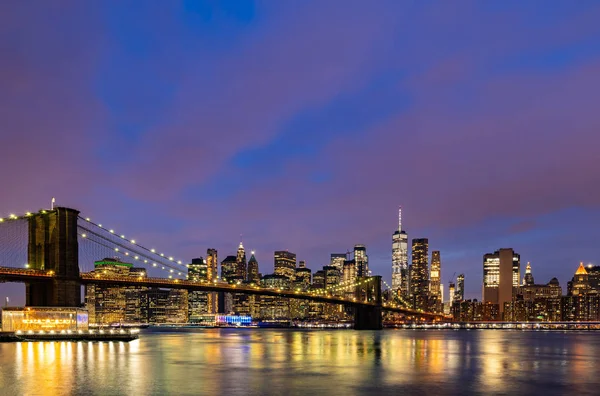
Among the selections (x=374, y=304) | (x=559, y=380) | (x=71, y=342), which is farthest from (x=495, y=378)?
(x=374, y=304)

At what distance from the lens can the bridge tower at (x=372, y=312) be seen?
482ft

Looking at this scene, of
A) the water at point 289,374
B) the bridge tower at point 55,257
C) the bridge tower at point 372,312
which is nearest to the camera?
the water at point 289,374

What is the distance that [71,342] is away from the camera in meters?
80.8

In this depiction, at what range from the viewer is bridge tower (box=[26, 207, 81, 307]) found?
8125 cm

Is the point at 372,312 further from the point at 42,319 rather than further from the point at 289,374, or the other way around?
the point at 289,374

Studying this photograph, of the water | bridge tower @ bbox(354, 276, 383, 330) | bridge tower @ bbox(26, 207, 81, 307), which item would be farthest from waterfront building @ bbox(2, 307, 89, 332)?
bridge tower @ bbox(354, 276, 383, 330)

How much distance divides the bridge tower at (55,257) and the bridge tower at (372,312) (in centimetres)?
7808

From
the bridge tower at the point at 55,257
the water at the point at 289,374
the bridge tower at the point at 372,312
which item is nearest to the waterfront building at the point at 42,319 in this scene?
the bridge tower at the point at 55,257

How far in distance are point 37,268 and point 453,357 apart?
5317 cm

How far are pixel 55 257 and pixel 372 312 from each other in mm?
83121

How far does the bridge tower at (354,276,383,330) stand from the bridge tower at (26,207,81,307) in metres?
78.1

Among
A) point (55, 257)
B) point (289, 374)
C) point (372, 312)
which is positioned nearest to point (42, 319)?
point (55, 257)

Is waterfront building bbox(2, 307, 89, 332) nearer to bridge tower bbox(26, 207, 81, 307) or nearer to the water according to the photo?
bridge tower bbox(26, 207, 81, 307)

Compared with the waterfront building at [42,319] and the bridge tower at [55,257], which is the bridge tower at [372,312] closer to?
the waterfront building at [42,319]
